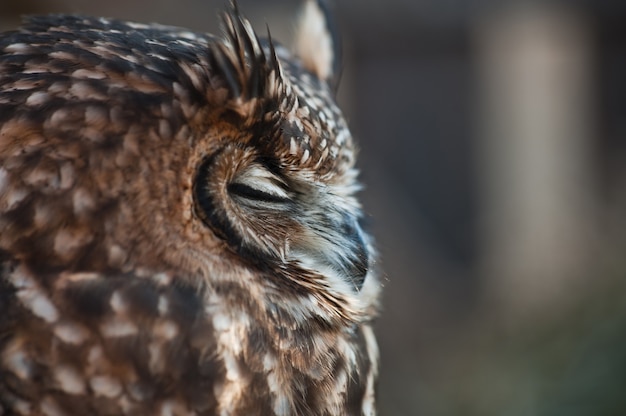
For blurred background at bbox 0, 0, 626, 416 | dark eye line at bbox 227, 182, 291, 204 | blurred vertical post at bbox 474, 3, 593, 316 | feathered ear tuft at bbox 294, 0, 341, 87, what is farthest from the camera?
blurred vertical post at bbox 474, 3, 593, 316

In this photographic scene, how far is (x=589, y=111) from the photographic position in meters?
6.92

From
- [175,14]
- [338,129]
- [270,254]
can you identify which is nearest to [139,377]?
[270,254]

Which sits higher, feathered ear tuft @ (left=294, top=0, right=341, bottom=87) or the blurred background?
feathered ear tuft @ (left=294, top=0, right=341, bottom=87)

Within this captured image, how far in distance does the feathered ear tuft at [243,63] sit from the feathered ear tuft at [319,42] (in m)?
0.55

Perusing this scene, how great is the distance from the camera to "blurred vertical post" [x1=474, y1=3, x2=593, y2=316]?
661 cm

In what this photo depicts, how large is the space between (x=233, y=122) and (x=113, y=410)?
41 cm

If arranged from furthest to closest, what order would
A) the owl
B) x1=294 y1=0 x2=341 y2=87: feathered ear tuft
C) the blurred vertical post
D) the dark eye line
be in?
the blurred vertical post < x1=294 y1=0 x2=341 y2=87: feathered ear tuft < the dark eye line < the owl

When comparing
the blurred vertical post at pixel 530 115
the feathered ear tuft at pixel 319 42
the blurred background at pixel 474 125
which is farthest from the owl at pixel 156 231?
the blurred vertical post at pixel 530 115

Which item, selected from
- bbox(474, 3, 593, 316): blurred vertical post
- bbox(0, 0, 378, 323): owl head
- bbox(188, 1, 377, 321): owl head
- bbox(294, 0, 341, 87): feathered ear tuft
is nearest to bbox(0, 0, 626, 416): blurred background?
bbox(474, 3, 593, 316): blurred vertical post

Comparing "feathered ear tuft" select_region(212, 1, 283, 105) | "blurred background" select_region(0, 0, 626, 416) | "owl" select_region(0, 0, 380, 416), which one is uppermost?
"feathered ear tuft" select_region(212, 1, 283, 105)

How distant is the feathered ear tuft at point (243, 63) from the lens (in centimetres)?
113

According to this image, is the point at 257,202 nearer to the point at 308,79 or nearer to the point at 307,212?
the point at 307,212

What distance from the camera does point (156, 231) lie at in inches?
41.7

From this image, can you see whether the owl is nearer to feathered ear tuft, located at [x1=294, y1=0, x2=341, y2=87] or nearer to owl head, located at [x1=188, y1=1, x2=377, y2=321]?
owl head, located at [x1=188, y1=1, x2=377, y2=321]
